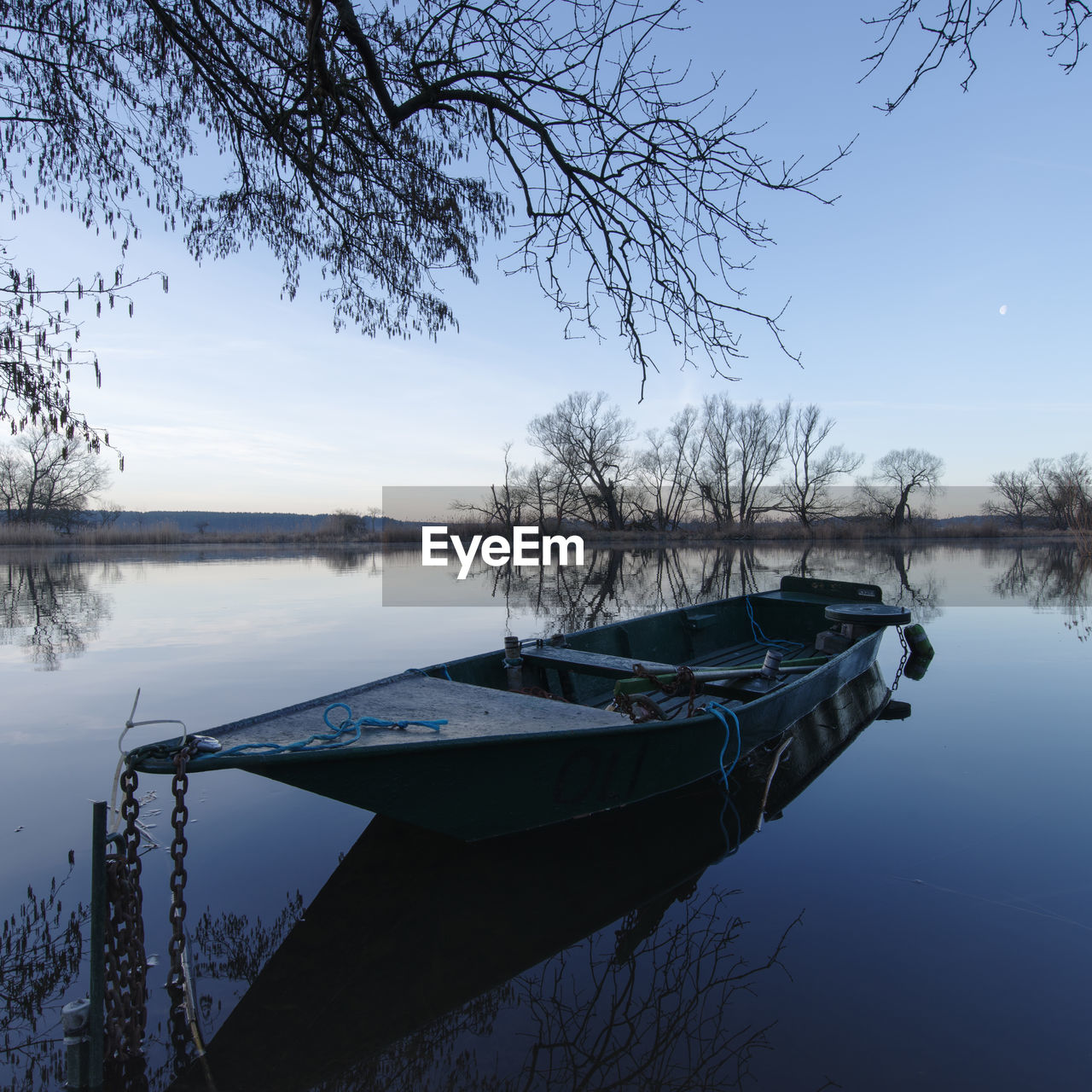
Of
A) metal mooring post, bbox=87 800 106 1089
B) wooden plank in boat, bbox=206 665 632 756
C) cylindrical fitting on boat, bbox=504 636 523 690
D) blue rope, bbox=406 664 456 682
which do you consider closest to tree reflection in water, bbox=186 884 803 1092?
metal mooring post, bbox=87 800 106 1089

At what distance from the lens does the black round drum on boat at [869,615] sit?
296 inches

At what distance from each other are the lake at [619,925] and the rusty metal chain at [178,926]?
0.16ft

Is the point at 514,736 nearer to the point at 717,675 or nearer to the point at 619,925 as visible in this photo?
the point at 619,925

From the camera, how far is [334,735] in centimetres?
324

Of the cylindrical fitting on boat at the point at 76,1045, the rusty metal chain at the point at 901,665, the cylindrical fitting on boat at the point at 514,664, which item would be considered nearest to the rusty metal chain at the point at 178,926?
the cylindrical fitting on boat at the point at 76,1045

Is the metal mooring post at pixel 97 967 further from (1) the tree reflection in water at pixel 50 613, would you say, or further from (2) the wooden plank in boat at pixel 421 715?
(1) the tree reflection in water at pixel 50 613

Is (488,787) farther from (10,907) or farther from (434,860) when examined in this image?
(10,907)

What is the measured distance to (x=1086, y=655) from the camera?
9.54m

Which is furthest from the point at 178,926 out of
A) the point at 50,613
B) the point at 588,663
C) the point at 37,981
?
the point at 50,613

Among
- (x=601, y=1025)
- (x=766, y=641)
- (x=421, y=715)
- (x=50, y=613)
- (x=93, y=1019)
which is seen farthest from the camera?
(x=50, y=613)

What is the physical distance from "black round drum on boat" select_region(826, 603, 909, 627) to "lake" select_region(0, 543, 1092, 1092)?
1.02 metres

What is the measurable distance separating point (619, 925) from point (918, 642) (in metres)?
6.95

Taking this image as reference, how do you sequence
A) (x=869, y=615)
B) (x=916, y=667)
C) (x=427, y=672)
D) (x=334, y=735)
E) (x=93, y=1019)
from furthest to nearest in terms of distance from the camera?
(x=916, y=667)
(x=869, y=615)
(x=427, y=672)
(x=334, y=735)
(x=93, y=1019)

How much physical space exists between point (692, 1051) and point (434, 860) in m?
1.85
